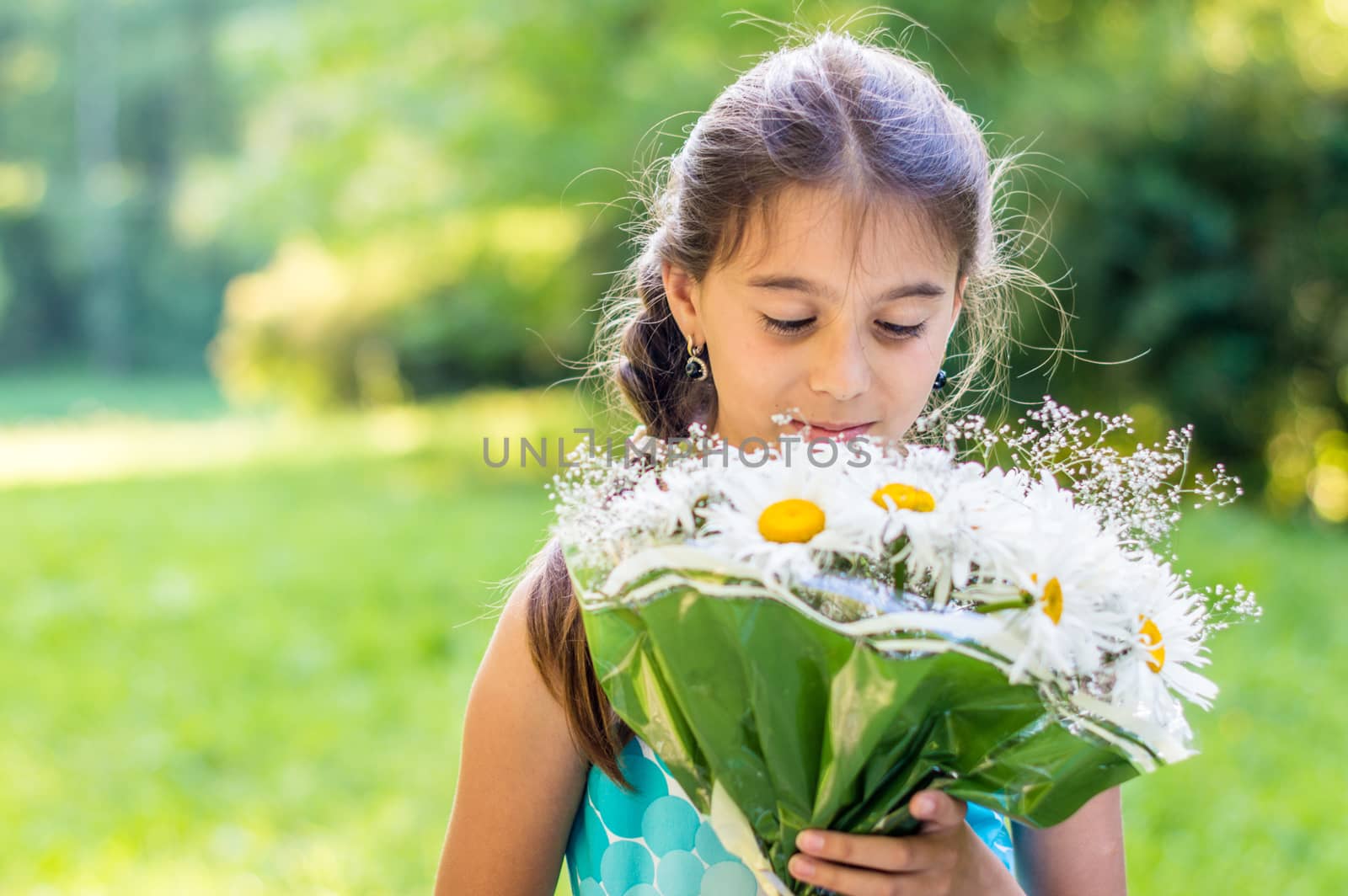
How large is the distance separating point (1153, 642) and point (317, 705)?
185 inches

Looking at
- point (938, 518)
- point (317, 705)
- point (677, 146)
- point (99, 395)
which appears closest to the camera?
point (938, 518)

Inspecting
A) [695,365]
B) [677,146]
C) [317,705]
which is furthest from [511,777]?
[677,146]

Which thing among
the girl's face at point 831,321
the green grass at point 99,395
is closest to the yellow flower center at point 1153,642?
the girl's face at point 831,321

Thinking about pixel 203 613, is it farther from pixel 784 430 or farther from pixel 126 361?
pixel 126 361

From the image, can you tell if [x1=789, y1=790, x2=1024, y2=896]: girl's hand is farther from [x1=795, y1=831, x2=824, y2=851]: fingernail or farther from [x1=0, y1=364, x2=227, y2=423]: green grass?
[x1=0, y1=364, x2=227, y2=423]: green grass

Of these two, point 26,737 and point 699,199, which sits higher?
point 699,199

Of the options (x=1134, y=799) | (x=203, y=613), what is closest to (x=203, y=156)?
(x=203, y=613)

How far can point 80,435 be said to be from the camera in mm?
15828

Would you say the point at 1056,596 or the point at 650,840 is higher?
the point at 1056,596

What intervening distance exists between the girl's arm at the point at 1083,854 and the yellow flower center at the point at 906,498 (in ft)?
2.32

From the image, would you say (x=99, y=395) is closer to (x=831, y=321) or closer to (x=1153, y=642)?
(x=831, y=321)

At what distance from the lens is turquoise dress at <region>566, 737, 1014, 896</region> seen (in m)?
1.46

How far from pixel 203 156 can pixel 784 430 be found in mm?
32895

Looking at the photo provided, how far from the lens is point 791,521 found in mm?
1041
